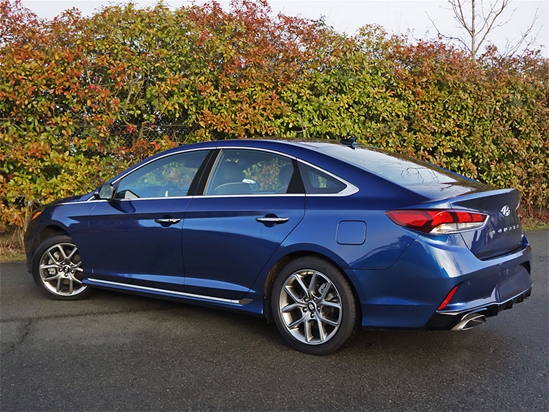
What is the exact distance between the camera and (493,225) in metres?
4.10

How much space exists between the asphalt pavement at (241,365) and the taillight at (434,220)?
3.08 feet

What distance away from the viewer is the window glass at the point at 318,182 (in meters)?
4.29

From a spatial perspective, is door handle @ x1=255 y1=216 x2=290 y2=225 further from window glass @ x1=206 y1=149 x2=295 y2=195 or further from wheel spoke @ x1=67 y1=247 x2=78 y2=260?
wheel spoke @ x1=67 y1=247 x2=78 y2=260

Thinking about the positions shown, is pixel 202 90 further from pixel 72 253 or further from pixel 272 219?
pixel 272 219

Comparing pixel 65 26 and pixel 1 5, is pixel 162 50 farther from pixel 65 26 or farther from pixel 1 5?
pixel 1 5

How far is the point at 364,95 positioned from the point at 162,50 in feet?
10.7

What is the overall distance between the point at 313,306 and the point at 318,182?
0.89 metres

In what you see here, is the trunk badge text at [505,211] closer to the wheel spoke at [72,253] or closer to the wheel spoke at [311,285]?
the wheel spoke at [311,285]

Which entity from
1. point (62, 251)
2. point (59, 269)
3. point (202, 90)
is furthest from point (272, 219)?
point (202, 90)

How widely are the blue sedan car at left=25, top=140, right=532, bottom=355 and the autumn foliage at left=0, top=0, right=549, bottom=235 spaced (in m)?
3.05

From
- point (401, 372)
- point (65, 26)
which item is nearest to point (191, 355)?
point (401, 372)

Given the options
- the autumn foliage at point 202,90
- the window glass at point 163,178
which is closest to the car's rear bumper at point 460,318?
the window glass at point 163,178

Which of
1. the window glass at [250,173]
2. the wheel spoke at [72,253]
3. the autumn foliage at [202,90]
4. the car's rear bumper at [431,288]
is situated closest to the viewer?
the car's rear bumper at [431,288]

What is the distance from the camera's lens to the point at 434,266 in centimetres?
378
